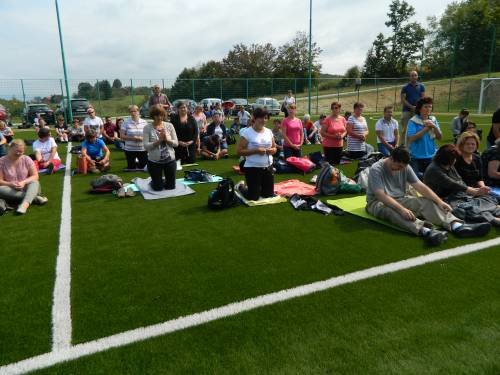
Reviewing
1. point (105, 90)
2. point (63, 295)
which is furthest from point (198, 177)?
point (105, 90)

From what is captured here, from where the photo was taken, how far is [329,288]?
151 inches

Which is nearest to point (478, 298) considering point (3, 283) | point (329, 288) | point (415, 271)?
point (415, 271)

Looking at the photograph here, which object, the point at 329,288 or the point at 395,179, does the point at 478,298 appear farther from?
the point at 395,179

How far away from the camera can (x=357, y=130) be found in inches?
404

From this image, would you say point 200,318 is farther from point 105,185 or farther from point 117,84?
point 117,84

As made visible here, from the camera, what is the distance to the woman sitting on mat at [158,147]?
7887 millimetres

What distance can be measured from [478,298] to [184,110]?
28.7 ft

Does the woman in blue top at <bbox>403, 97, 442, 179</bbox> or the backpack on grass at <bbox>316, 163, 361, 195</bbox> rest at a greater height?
the woman in blue top at <bbox>403, 97, 442, 179</bbox>

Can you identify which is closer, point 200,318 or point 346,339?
point 346,339

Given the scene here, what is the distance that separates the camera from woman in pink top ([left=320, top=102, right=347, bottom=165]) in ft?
32.4

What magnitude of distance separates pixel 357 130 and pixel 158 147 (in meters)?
5.34

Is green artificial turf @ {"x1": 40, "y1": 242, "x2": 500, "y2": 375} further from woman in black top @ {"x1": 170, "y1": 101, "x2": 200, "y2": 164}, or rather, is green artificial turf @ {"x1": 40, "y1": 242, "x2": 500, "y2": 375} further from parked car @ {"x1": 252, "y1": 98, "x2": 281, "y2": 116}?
parked car @ {"x1": 252, "y1": 98, "x2": 281, "y2": 116}

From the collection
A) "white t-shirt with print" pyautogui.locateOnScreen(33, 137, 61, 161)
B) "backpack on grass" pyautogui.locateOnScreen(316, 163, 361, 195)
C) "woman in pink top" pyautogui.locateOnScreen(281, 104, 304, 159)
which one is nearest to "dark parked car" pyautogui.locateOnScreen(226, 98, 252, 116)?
"woman in pink top" pyautogui.locateOnScreen(281, 104, 304, 159)

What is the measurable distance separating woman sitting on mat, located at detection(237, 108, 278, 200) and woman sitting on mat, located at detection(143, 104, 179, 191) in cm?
191
